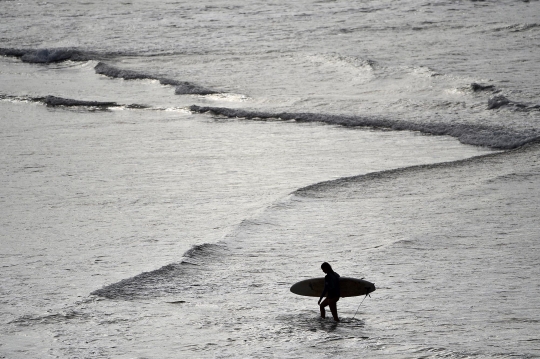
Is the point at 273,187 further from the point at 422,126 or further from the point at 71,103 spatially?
the point at 71,103

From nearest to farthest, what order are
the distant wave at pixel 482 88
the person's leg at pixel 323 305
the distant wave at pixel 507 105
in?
the person's leg at pixel 323 305, the distant wave at pixel 507 105, the distant wave at pixel 482 88

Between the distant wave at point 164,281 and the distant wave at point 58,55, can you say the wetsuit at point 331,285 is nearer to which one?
the distant wave at point 164,281

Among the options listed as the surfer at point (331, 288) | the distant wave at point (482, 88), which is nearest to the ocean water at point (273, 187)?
the distant wave at point (482, 88)

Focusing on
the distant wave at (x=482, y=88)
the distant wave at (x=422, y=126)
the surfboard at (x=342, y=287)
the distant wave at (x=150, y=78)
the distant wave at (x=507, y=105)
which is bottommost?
the surfboard at (x=342, y=287)

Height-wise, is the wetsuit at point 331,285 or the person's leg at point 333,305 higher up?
the wetsuit at point 331,285

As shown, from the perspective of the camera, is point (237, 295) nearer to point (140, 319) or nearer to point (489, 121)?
point (140, 319)

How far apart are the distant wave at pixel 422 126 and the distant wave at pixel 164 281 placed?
309 inches

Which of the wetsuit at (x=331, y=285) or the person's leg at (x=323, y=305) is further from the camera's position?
the person's leg at (x=323, y=305)

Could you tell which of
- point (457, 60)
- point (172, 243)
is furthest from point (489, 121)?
point (172, 243)

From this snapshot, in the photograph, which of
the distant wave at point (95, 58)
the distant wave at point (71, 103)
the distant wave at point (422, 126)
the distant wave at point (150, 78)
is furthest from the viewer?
the distant wave at point (95, 58)

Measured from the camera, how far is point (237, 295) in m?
12.6

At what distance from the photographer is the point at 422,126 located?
846 inches

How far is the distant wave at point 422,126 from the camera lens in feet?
65.2

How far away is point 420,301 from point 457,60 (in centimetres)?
1574
